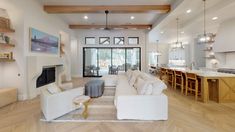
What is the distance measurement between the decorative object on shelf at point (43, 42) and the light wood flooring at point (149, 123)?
2318 millimetres

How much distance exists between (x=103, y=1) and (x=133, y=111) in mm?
4201

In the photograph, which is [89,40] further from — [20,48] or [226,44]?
[226,44]

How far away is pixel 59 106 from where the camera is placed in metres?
3.62

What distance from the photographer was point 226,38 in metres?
7.04

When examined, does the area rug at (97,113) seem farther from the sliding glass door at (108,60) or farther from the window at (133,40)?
the window at (133,40)

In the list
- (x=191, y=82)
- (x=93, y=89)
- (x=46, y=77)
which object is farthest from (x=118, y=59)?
(x=93, y=89)

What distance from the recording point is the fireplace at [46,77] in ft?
20.5

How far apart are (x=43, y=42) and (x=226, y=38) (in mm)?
7665

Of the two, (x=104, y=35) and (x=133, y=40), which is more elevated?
(x=104, y=35)

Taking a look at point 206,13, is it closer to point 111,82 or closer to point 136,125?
point 111,82

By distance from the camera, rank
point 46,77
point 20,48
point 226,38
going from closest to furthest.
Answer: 1. point 20,48
2. point 46,77
3. point 226,38

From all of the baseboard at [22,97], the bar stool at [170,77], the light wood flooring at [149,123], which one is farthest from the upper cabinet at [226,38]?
the baseboard at [22,97]

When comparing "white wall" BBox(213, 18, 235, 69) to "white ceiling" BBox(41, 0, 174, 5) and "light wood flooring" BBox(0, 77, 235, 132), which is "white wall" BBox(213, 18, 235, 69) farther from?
"light wood flooring" BBox(0, 77, 235, 132)

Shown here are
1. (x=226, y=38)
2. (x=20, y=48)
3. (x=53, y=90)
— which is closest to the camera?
(x=53, y=90)
